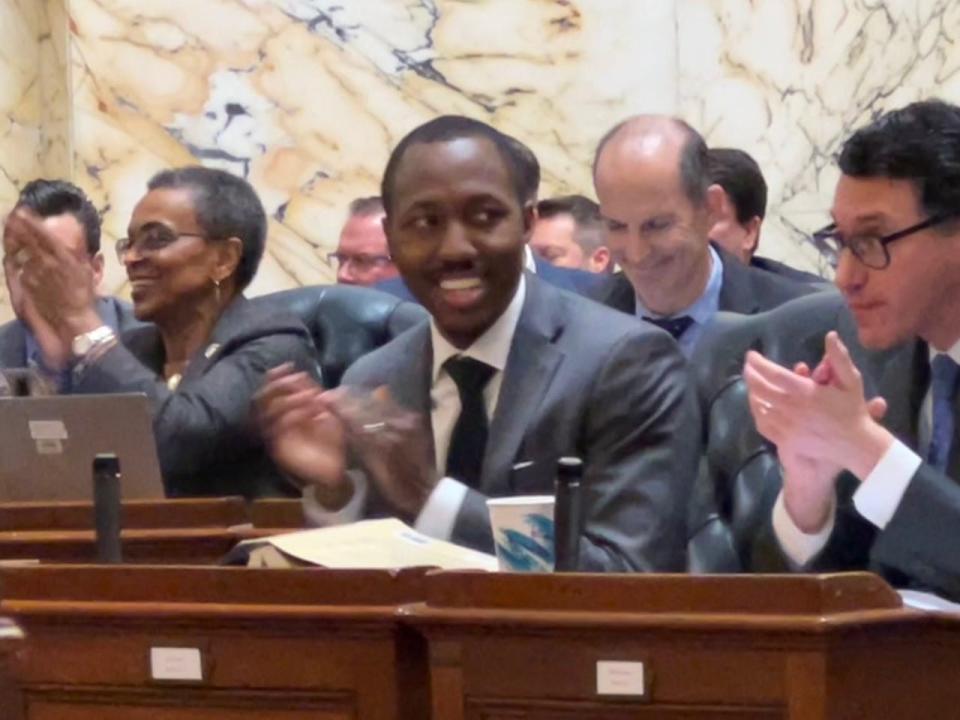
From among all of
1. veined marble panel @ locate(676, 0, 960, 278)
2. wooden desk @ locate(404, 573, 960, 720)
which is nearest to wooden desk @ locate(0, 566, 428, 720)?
wooden desk @ locate(404, 573, 960, 720)

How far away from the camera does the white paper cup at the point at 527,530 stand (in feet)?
9.45

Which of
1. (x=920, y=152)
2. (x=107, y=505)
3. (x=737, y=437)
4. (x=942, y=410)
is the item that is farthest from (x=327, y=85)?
(x=942, y=410)

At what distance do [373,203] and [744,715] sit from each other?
3.87 m

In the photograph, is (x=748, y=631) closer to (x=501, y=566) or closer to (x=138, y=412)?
(x=501, y=566)

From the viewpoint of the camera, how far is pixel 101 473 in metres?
3.20

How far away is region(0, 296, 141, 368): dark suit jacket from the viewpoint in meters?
5.35

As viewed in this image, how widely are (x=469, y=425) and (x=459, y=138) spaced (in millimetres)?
537

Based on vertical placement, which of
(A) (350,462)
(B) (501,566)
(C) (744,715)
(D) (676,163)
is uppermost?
(D) (676,163)

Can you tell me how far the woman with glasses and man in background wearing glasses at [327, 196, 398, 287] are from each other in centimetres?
125

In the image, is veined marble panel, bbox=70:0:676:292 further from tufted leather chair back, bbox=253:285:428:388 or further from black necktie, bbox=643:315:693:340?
black necktie, bbox=643:315:693:340

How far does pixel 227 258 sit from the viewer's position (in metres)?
4.86

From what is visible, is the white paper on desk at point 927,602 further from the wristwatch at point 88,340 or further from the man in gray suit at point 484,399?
the wristwatch at point 88,340

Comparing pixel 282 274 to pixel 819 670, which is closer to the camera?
pixel 819 670


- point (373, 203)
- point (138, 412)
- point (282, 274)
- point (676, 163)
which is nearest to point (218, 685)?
point (138, 412)
